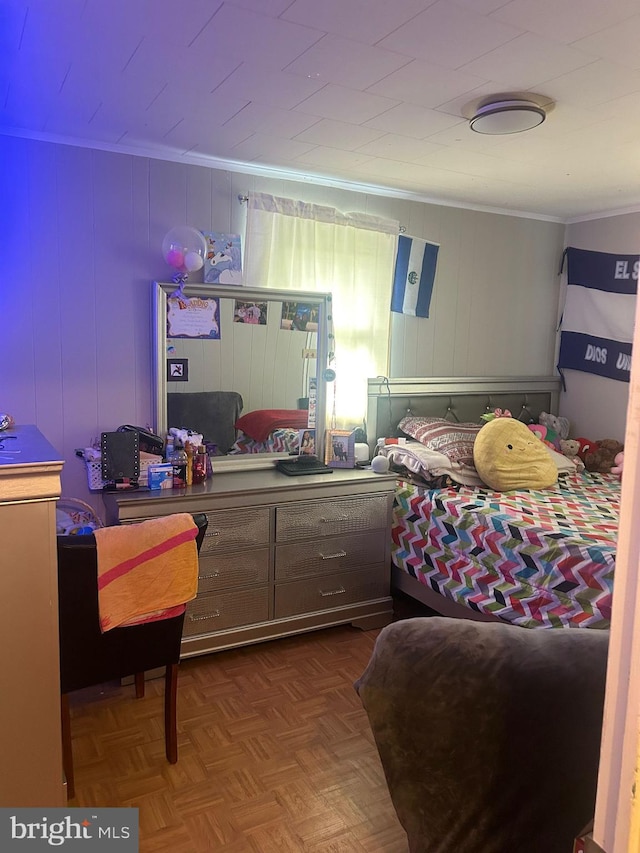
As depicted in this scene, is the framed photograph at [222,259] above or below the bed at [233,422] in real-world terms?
above

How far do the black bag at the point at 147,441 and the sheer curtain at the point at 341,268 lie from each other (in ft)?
3.21

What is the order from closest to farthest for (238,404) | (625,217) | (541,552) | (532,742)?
(532,742) → (541,552) → (238,404) → (625,217)

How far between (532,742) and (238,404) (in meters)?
2.39

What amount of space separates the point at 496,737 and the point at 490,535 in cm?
169

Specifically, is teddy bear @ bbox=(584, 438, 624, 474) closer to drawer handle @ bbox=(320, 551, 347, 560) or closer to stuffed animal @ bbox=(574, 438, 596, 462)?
stuffed animal @ bbox=(574, 438, 596, 462)

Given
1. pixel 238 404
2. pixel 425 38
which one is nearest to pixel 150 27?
pixel 425 38

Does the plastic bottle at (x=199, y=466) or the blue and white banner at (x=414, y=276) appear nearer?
the plastic bottle at (x=199, y=466)

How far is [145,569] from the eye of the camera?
199 centimetres

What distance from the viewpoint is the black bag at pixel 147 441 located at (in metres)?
2.99

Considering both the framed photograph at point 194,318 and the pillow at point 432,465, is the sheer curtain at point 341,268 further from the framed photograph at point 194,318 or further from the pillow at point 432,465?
the pillow at point 432,465

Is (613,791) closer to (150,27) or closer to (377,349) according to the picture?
(150,27)

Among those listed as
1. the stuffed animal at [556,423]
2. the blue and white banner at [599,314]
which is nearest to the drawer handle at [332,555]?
the stuffed animal at [556,423]

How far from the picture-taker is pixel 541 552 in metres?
2.70

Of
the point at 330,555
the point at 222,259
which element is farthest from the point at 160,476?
the point at 222,259
